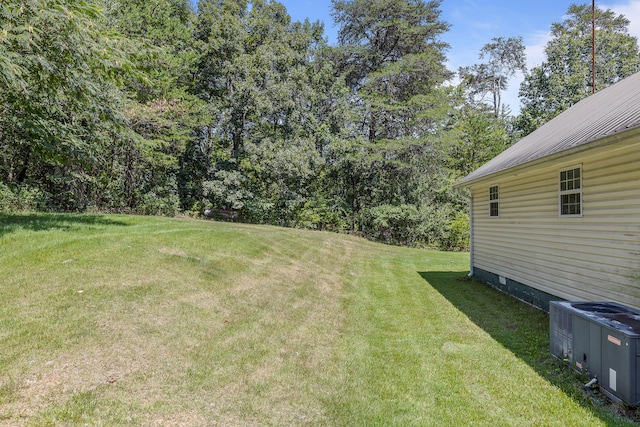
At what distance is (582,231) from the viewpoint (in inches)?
221

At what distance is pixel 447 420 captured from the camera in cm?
322

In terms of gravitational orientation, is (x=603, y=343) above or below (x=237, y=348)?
above

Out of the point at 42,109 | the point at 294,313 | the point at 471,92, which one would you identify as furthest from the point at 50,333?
the point at 471,92

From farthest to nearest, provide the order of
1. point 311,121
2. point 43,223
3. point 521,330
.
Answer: point 311,121, point 43,223, point 521,330

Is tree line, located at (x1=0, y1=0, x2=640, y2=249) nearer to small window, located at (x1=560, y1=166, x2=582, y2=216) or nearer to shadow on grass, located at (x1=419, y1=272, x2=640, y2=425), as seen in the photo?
shadow on grass, located at (x1=419, y1=272, x2=640, y2=425)

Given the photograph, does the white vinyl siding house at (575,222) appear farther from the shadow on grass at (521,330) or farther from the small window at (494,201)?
the shadow on grass at (521,330)

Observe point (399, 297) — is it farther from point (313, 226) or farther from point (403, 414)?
point (313, 226)

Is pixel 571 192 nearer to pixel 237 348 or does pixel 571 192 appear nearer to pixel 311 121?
pixel 237 348

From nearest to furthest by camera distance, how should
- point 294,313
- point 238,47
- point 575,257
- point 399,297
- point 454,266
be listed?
point 575,257
point 294,313
point 399,297
point 454,266
point 238,47

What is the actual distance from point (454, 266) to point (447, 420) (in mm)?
10594

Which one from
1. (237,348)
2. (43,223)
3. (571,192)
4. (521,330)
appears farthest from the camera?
(43,223)

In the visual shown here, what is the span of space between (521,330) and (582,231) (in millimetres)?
1904

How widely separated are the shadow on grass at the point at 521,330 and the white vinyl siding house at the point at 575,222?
561 millimetres

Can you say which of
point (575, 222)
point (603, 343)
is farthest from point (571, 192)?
point (603, 343)
